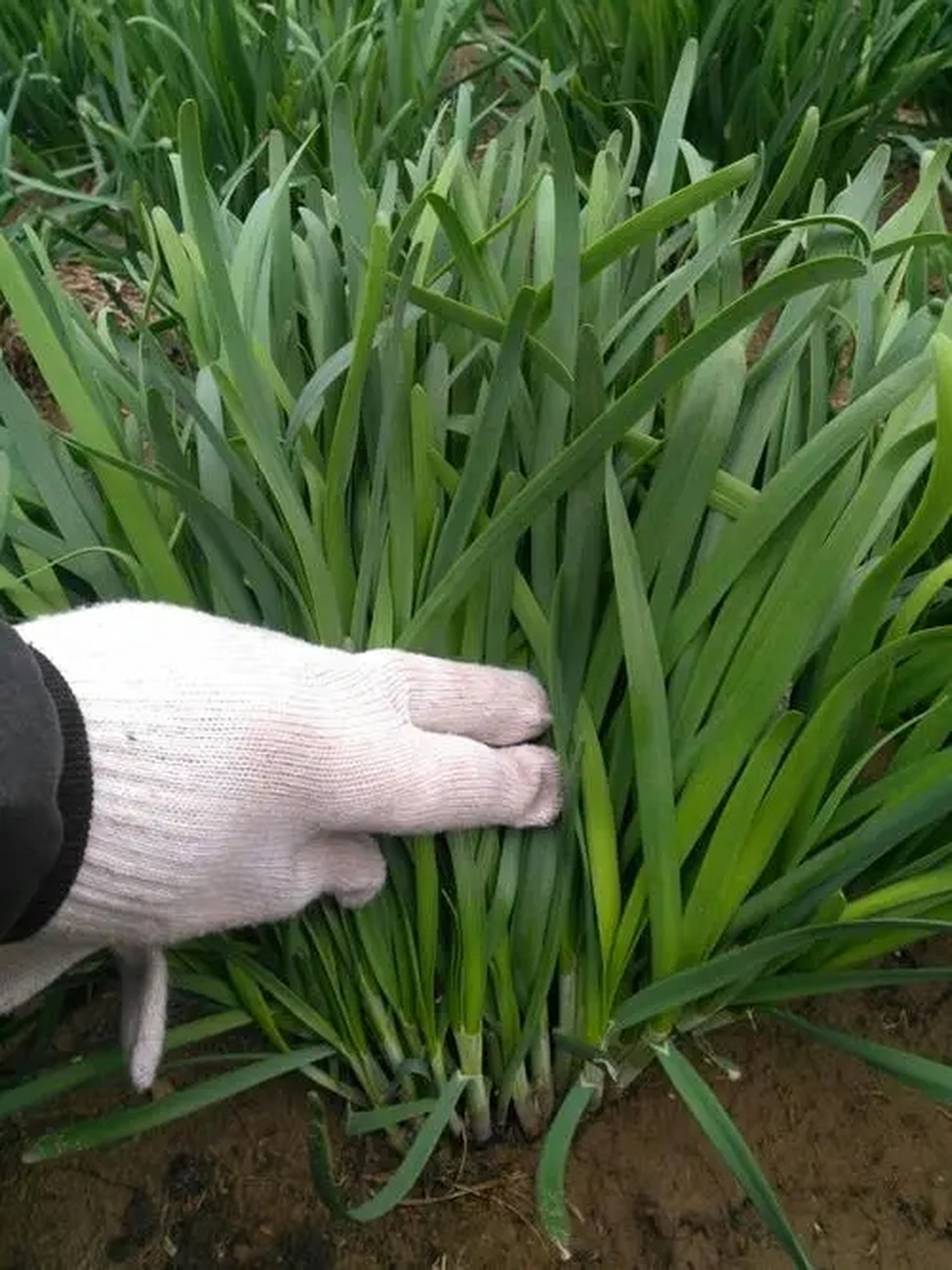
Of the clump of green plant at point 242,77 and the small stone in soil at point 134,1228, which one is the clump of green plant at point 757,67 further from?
the small stone in soil at point 134,1228

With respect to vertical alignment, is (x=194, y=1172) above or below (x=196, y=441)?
below

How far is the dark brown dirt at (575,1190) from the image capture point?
0.97 metres

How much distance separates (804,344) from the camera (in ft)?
3.36

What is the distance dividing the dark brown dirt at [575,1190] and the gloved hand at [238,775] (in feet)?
0.63

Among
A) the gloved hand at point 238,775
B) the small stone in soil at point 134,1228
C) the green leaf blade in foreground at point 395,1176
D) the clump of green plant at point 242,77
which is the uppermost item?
the clump of green plant at point 242,77

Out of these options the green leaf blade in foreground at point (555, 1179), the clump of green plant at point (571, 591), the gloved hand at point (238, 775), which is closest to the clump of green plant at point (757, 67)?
the clump of green plant at point (571, 591)

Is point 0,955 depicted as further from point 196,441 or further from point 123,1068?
point 196,441

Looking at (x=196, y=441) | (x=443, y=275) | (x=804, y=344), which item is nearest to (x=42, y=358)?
(x=196, y=441)

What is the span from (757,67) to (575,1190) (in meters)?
1.48

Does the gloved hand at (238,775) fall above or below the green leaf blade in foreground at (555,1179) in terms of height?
above

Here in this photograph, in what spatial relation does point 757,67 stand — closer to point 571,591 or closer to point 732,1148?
point 571,591

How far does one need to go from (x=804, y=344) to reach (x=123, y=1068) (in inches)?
30.2

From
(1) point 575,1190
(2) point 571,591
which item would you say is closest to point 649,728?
(2) point 571,591

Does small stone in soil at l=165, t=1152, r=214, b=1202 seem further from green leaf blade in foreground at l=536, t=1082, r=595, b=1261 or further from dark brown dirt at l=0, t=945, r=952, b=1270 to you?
green leaf blade in foreground at l=536, t=1082, r=595, b=1261
